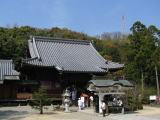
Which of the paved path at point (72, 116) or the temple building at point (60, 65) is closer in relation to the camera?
the paved path at point (72, 116)

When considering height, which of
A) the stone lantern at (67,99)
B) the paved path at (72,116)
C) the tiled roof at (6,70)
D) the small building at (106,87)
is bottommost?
the paved path at (72,116)

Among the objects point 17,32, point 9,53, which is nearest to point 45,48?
point 9,53

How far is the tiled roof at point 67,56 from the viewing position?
22.9 metres

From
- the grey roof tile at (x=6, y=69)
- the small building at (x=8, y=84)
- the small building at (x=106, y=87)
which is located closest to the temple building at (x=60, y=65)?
the grey roof tile at (x=6, y=69)

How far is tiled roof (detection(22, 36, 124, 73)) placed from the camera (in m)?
22.9

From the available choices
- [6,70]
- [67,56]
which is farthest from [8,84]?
[67,56]

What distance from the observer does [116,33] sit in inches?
3839

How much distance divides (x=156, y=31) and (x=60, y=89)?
13.0 metres

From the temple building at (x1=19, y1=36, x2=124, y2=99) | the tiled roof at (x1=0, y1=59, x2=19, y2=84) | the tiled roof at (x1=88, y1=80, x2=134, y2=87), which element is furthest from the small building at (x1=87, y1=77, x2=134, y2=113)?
the tiled roof at (x1=0, y1=59, x2=19, y2=84)

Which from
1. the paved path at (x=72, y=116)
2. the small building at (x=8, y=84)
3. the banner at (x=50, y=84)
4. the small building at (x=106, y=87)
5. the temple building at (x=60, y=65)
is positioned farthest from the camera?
the banner at (x=50, y=84)

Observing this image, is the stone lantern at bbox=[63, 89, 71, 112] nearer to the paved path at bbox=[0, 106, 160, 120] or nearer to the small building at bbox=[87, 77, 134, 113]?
the paved path at bbox=[0, 106, 160, 120]

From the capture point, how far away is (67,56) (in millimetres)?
26047

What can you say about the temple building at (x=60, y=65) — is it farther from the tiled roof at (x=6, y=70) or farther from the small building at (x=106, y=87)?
the small building at (x=106, y=87)

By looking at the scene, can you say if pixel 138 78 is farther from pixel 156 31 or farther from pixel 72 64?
pixel 72 64
